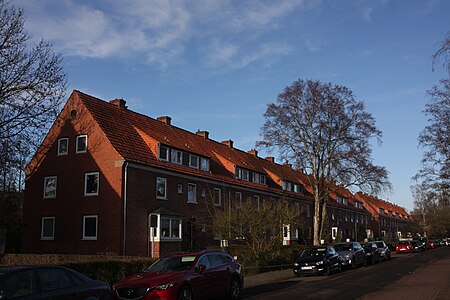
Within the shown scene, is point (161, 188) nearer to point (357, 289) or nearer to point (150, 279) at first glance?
point (357, 289)

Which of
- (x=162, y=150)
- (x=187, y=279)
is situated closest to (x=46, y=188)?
(x=162, y=150)

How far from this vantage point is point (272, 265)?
85.6 feet

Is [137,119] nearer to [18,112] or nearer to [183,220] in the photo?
[183,220]

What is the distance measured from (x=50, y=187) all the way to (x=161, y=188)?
24.1 ft

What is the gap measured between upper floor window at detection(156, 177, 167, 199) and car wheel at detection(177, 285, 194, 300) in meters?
19.3

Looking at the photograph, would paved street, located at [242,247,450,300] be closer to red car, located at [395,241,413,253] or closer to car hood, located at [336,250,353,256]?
car hood, located at [336,250,353,256]

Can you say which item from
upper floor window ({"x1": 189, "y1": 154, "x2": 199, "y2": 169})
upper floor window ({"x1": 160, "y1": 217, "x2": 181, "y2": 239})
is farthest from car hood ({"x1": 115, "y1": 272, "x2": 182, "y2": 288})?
upper floor window ({"x1": 189, "y1": 154, "x2": 199, "y2": 169})

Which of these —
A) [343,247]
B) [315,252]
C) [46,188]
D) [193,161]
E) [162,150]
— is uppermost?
[162,150]

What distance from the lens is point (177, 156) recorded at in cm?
3428

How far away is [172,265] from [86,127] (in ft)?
65.5

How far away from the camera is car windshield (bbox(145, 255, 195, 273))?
12.8 m

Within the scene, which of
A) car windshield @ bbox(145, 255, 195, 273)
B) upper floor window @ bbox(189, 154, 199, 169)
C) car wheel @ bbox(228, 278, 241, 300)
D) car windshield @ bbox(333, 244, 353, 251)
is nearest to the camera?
car windshield @ bbox(145, 255, 195, 273)

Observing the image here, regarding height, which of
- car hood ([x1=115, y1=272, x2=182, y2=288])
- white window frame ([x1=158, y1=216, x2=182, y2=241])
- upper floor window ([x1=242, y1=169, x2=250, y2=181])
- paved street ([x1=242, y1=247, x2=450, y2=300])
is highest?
upper floor window ([x1=242, y1=169, x2=250, y2=181])

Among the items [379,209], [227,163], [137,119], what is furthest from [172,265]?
[379,209]
